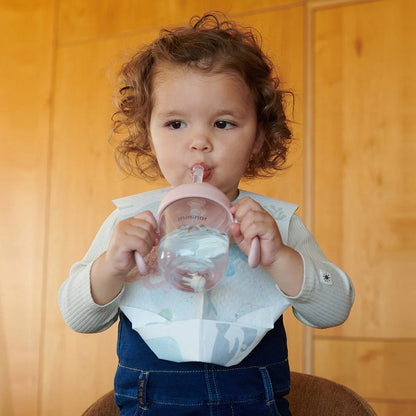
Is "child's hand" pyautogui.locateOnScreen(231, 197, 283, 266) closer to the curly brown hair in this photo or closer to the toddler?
the toddler

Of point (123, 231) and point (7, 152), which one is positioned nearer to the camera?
point (123, 231)

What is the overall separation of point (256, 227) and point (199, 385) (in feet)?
0.94

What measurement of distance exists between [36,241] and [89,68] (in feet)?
2.35

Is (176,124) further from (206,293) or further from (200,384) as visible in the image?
(200,384)

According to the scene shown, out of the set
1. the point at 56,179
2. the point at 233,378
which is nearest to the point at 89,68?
the point at 56,179

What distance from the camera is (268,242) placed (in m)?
0.78

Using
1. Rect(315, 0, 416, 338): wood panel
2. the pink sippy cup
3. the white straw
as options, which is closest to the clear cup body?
the pink sippy cup

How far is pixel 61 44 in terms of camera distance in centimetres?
234

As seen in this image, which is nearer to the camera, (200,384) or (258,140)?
(200,384)

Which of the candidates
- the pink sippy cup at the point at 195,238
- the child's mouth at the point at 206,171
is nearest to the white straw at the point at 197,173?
the child's mouth at the point at 206,171

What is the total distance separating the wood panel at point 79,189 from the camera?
217 centimetres

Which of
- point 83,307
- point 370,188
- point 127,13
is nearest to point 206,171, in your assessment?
point 83,307

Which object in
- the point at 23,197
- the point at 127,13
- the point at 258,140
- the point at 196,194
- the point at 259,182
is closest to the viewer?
the point at 196,194

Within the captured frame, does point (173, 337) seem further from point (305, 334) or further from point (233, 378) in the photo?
point (305, 334)
